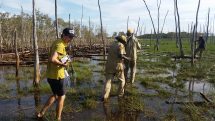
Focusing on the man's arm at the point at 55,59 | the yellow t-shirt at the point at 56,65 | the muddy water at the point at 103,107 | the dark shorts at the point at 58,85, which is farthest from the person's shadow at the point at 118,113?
the man's arm at the point at 55,59

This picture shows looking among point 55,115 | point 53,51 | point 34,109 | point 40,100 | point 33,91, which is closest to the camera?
point 53,51

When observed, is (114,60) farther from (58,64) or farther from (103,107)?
(58,64)

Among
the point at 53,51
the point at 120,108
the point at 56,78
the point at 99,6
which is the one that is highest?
the point at 99,6

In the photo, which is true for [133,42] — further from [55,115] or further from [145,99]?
[55,115]

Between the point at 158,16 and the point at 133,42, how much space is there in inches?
1356

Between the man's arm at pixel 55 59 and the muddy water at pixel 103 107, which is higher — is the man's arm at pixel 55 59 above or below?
above

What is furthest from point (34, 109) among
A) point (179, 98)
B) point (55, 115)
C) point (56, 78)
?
point (179, 98)

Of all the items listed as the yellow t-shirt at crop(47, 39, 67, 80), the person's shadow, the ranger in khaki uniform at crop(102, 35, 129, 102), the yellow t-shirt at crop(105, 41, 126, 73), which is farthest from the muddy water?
the yellow t-shirt at crop(47, 39, 67, 80)

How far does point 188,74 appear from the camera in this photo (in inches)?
591

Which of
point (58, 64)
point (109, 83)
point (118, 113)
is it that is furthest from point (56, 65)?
point (109, 83)

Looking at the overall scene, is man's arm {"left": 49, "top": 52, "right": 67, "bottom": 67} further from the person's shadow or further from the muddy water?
the person's shadow

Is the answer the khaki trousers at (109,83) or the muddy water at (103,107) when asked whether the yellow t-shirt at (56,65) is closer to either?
the muddy water at (103,107)

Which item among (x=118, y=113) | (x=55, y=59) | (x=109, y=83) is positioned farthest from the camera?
(x=109, y=83)

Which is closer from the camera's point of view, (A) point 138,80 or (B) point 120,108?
(B) point 120,108
